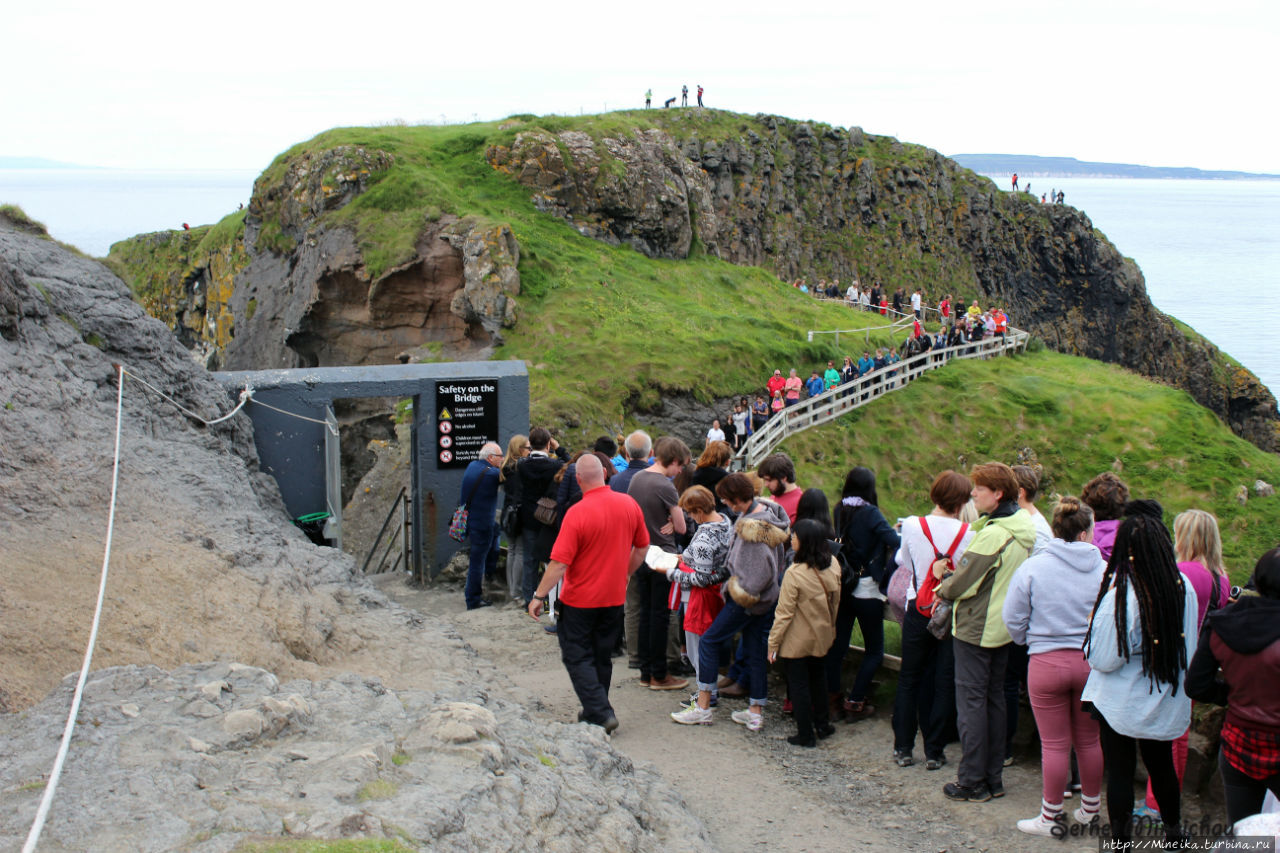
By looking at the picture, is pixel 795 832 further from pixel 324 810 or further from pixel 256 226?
pixel 256 226

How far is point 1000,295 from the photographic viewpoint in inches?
2219

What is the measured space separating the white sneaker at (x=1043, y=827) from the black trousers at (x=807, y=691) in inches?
65.5

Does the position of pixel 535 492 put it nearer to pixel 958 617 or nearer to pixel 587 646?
pixel 587 646

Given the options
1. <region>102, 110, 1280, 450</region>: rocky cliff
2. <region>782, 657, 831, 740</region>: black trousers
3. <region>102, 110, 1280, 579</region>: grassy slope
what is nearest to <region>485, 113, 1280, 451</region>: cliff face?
<region>102, 110, 1280, 450</region>: rocky cliff

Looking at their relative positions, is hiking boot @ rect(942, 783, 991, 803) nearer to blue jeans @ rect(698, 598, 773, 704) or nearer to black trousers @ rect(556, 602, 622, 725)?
blue jeans @ rect(698, 598, 773, 704)

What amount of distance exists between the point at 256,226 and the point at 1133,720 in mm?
30179

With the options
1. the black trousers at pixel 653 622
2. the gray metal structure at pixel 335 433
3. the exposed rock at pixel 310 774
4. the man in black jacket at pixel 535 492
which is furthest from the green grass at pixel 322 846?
the gray metal structure at pixel 335 433

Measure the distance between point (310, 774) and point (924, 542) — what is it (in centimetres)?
389

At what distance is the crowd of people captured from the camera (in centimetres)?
473

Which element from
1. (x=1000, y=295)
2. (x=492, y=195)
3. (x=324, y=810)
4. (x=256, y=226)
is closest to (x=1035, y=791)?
(x=324, y=810)

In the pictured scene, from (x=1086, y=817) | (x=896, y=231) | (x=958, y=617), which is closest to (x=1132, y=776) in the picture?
(x=1086, y=817)

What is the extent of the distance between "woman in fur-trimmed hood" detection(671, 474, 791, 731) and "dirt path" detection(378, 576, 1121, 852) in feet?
0.59

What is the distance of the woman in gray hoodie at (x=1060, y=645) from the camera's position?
5254mm

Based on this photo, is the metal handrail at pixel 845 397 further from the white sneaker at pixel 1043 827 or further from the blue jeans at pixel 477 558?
the white sneaker at pixel 1043 827
